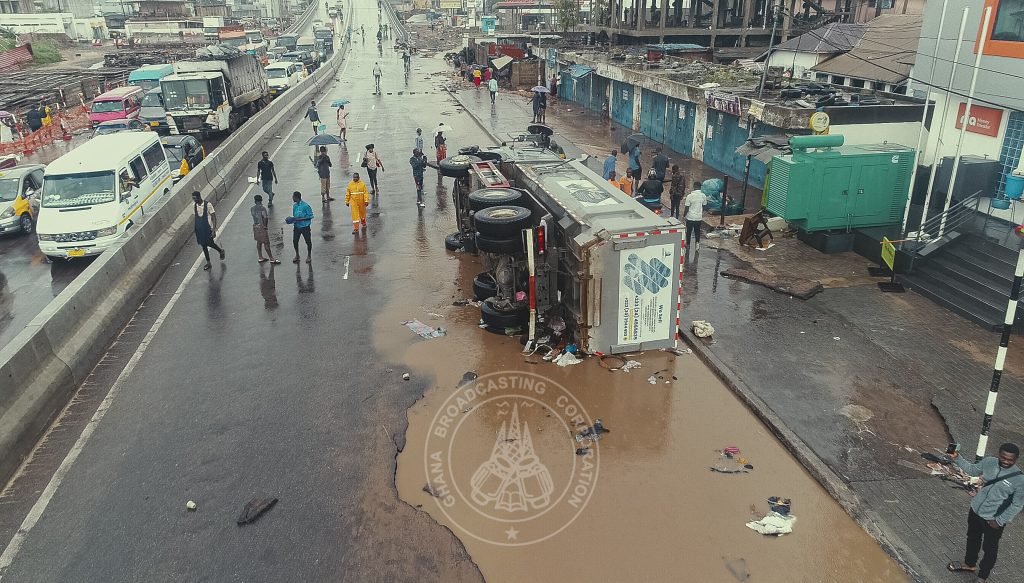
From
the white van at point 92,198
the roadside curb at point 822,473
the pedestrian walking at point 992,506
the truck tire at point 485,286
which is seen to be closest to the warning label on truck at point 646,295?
the roadside curb at point 822,473

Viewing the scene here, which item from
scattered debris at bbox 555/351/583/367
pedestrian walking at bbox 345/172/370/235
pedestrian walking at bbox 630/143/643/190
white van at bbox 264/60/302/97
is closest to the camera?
scattered debris at bbox 555/351/583/367

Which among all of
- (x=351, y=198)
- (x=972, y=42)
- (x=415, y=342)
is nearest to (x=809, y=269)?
(x=972, y=42)

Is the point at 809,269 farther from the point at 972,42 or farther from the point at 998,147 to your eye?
the point at 972,42

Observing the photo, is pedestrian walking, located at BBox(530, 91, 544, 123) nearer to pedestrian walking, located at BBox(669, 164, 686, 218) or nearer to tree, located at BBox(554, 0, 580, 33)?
pedestrian walking, located at BBox(669, 164, 686, 218)

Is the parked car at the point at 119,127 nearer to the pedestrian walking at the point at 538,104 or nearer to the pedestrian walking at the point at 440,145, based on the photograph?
the pedestrian walking at the point at 440,145

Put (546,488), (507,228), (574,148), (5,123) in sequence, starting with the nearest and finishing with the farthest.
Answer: (546,488) < (507,228) < (574,148) < (5,123)

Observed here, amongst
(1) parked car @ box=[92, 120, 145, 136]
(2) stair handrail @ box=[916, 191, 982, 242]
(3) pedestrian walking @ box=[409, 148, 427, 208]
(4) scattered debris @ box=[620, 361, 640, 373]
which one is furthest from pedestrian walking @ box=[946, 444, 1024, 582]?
(1) parked car @ box=[92, 120, 145, 136]

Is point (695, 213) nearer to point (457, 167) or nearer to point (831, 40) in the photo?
point (457, 167)
